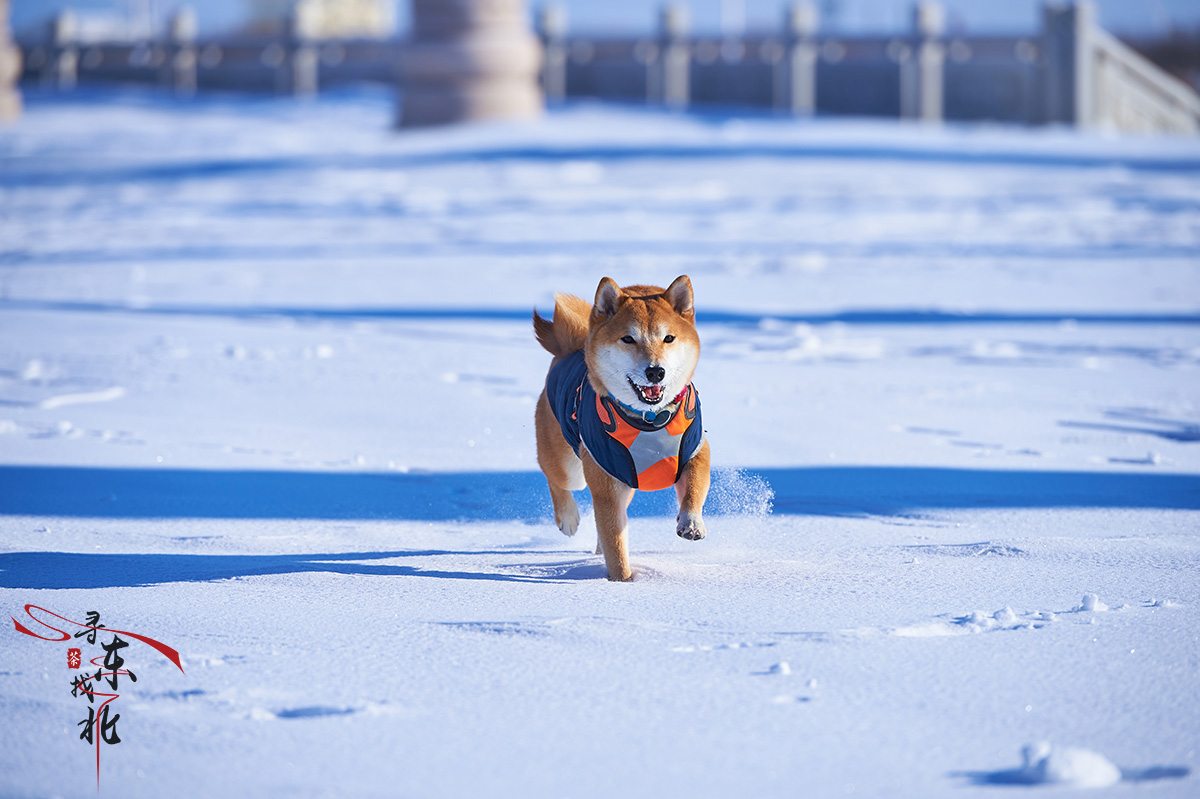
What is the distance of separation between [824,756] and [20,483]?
11.1 feet

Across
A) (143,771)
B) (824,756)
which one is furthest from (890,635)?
(143,771)

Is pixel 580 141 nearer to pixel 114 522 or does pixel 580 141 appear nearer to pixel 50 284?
pixel 50 284

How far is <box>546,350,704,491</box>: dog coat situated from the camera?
10.7 ft

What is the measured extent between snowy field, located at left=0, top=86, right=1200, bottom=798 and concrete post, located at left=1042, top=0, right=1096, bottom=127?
30.9 ft

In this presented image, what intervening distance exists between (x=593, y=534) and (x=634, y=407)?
109cm

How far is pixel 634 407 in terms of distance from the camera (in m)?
3.23

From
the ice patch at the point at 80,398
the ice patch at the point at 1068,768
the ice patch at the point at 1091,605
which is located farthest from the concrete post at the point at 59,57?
the ice patch at the point at 1068,768

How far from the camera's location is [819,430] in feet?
17.8

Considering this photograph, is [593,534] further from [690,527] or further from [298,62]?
[298,62]

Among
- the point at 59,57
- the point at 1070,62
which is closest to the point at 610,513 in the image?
the point at 1070,62

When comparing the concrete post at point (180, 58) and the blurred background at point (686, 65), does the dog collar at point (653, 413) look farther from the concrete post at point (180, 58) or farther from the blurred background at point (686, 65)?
the concrete post at point (180, 58)

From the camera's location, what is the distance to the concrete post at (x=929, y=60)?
24.0 m

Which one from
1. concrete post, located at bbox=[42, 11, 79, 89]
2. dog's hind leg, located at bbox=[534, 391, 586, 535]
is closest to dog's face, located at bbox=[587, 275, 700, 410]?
dog's hind leg, located at bbox=[534, 391, 586, 535]

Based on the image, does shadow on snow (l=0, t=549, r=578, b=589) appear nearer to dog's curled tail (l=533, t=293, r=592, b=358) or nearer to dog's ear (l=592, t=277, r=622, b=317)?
dog's curled tail (l=533, t=293, r=592, b=358)
